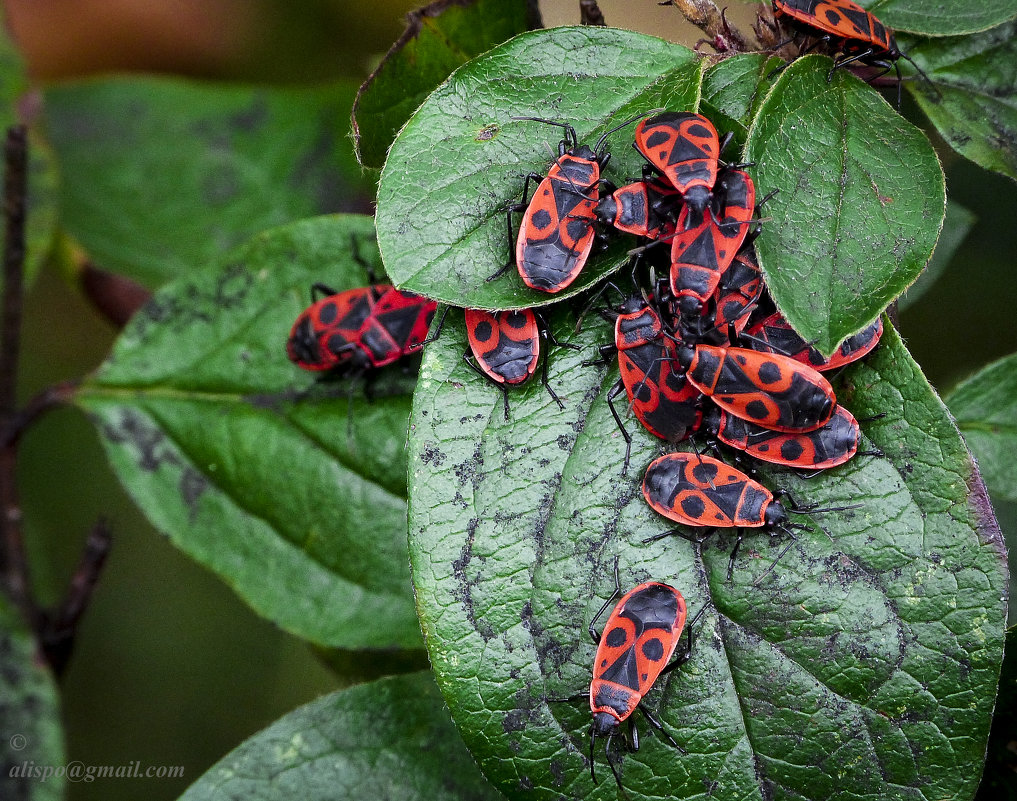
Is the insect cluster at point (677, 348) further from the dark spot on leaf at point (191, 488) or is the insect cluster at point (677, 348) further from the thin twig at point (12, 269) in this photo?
the thin twig at point (12, 269)

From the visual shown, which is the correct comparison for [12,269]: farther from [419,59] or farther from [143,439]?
[419,59]

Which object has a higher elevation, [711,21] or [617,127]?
[711,21]

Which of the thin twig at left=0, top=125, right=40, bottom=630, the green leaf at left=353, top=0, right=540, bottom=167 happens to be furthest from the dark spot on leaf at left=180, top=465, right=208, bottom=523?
the green leaf at left=353, top=0, right=540, bottom=167

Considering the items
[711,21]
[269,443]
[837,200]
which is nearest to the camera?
[837,200]

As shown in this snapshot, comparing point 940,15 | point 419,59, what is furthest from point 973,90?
point 419,59

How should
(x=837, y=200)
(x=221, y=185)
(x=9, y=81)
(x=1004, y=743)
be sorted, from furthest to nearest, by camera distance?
(x=221, y=185), (x=9, y=81), (x=1004, y=743), (x=837, y=200)

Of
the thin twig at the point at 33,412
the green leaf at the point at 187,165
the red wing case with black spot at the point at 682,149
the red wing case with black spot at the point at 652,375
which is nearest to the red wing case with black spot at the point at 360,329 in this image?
the red wing case with black spot at the point at 652,375

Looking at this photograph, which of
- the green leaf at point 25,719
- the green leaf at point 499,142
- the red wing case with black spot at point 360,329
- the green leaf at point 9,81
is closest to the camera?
the green leaf at point 499,142

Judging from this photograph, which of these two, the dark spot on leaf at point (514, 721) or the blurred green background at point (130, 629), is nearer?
the dark spot on leaf at point (514, 721)
